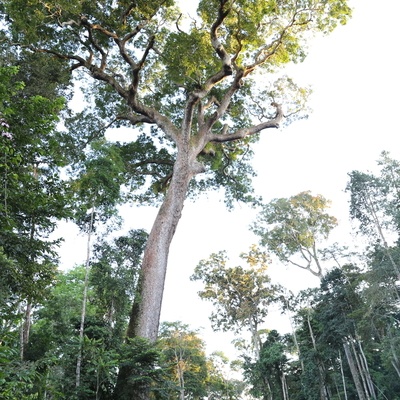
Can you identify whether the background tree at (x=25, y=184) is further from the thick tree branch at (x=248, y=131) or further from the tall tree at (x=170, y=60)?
the thick tree branch at (x=248, y=131)

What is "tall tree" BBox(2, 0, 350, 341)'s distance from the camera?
727 centimetres

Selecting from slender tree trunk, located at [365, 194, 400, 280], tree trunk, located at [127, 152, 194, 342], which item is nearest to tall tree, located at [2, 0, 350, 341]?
tree trunk, located at [127, 152, 194, 342]

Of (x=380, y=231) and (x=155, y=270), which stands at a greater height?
(x=380, y=231)

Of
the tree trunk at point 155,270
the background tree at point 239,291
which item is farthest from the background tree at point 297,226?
the tree trunk at point 155,270

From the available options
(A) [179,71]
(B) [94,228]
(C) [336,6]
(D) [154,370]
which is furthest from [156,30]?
(D) [154,370]

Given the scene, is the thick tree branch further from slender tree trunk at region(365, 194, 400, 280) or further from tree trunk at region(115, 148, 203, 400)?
→ slender tree trunk at region(365, 194, 400, 280)

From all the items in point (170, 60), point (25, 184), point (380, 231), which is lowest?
point (25, 184)

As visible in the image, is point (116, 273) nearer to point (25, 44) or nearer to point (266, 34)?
point (25, 44)

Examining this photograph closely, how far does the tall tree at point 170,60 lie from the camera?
7.27m

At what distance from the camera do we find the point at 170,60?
363 inches

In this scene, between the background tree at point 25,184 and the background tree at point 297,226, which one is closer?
the background tree at point 25,184

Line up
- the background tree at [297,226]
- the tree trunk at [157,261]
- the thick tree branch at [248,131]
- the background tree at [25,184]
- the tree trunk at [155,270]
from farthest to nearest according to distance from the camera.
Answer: the background tree at [297,226] → the thick tree branch at [248,131] → the tree trunk at [157,261] → the tree trunk at [155,270] → the background tree at [25,184]

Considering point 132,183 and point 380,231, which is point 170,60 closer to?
point 132,183

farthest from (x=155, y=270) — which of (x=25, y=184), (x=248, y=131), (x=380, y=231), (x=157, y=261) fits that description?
(x=380, y=231)
